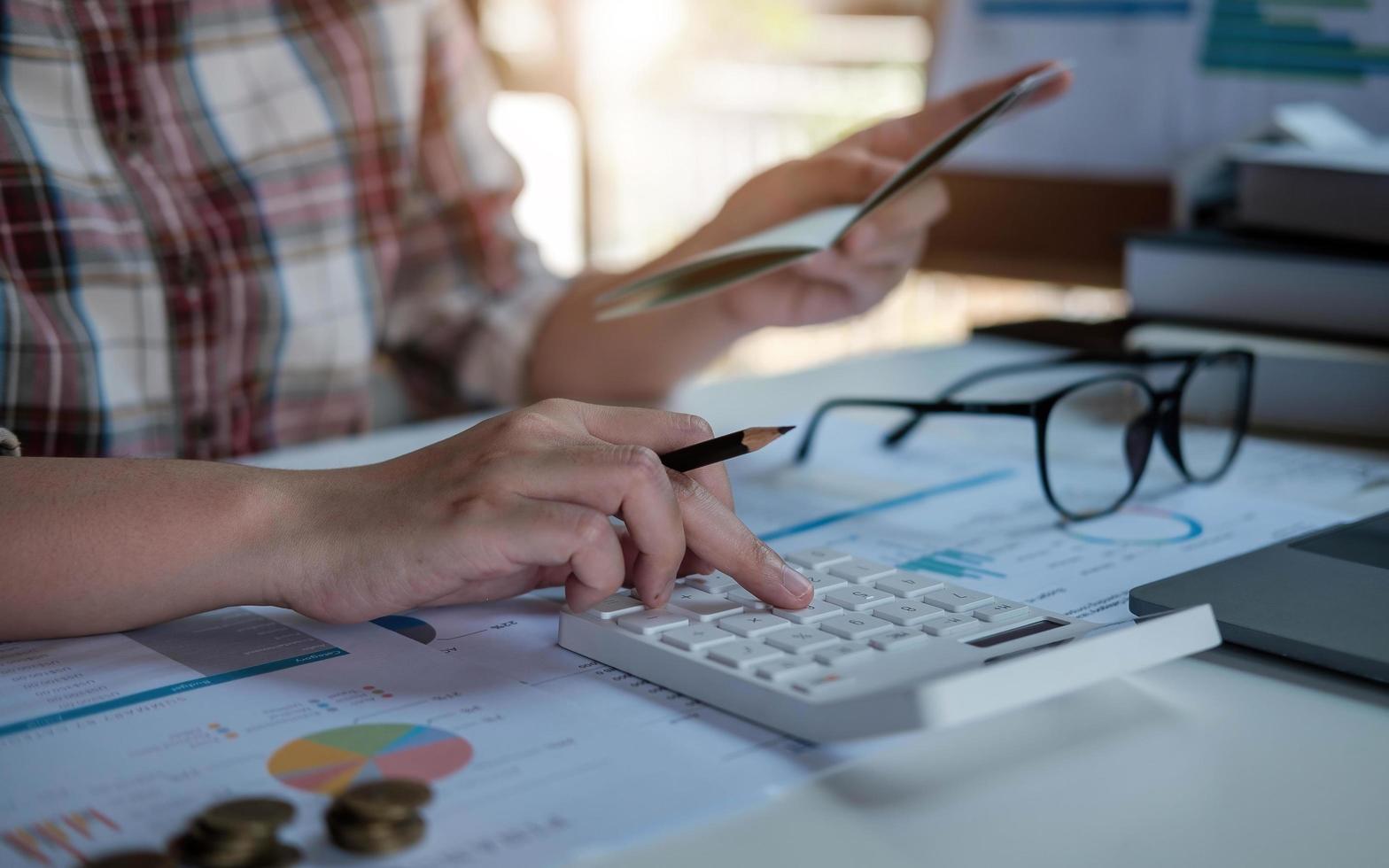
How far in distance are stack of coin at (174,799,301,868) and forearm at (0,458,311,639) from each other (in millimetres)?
188

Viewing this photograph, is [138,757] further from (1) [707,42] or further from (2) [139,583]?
(1) [707,42]

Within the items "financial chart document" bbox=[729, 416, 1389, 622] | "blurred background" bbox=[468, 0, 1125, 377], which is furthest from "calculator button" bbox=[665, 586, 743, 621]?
"blurred background" bbox=[468, 0, 1125, 377]

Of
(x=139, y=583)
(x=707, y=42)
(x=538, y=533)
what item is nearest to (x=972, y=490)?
(x=538, y=533)

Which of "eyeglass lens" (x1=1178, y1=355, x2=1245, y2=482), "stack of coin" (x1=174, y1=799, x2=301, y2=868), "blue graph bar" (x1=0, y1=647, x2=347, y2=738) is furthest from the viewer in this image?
"eyeglass lens" (x1=1178, y1=355, x2=1245, y2=482)

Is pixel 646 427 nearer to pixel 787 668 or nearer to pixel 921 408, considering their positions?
pixel 787 668

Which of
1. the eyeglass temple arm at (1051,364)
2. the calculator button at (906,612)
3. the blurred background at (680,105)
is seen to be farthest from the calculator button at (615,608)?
the blurred background at (680,105)

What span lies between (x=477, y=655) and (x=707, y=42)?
422 centimetres

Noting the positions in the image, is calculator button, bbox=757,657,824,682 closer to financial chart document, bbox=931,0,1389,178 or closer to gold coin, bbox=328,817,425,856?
gold coin, bbox=328,817,425,856

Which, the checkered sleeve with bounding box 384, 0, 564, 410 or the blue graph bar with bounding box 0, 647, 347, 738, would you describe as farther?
the checkered sleeve with bounding box 384, 0, 564, 410

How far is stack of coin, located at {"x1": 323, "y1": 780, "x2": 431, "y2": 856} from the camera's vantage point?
0.36m

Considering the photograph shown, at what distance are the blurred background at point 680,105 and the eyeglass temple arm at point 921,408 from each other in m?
1.37

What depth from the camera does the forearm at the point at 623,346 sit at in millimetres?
1064

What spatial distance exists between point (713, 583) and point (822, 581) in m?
0.05

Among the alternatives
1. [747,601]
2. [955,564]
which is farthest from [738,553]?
[955,564]
